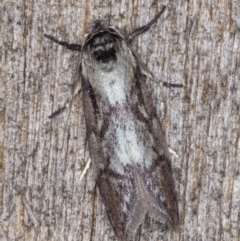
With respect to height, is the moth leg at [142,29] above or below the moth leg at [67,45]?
above

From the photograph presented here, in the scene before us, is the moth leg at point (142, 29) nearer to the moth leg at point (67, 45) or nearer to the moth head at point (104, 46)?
the moth head at point (104, 46)

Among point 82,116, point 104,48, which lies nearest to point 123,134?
point 82,116

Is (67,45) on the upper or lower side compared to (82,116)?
upper

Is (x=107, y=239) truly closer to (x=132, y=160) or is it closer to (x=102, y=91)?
(x=132, y=160)

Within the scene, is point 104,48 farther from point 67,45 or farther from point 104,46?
point 67,45

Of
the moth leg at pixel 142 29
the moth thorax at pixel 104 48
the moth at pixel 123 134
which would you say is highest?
the moth leg at pixel 142 29

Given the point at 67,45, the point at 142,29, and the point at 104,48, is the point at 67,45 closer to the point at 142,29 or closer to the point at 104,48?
the point at 104,48

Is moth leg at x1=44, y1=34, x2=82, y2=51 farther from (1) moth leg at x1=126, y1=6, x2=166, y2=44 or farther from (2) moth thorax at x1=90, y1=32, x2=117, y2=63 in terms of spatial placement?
(1) moth leg at x1=126, y1=6, x2=166, y2=44

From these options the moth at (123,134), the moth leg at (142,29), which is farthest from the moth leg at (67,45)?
the moth leg at (142,29)
